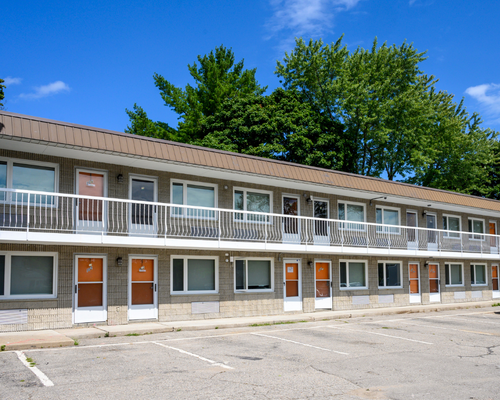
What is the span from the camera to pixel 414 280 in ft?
81.8

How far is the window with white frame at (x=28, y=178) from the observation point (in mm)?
13828

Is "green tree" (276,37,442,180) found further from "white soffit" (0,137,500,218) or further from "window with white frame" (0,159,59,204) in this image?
"window with white frame" (0,159,59,204)

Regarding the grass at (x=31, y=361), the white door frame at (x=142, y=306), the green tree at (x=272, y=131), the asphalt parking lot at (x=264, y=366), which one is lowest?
the asphalt parking lot at (x=264, y=366)

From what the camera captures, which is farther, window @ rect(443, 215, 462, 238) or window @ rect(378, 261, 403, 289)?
window @ rect(443, 215, 462, 238)

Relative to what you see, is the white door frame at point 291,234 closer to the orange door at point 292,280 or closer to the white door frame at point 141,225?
the orange door at point 292,280

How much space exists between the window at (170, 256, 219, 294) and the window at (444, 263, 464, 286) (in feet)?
48.9

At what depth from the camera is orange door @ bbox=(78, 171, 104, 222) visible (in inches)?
579

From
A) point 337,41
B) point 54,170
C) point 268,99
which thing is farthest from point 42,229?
point 337,41

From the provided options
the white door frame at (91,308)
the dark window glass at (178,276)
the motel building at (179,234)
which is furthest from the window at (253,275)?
the white door frame at (91,308)

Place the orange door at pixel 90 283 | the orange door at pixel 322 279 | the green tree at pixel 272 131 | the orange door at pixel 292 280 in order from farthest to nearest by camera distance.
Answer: the green tree at pixel 272 131, the orange door at pixel 322 279, the orange door at pixel 292 280, the orange door at pixel 90 283

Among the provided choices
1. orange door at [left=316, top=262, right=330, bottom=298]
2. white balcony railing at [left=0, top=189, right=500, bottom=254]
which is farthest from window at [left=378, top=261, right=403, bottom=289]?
orange door at [left=316, top=262, right=330, bottom=298]

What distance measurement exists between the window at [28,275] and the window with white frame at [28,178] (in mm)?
1570

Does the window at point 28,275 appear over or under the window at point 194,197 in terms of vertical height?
under

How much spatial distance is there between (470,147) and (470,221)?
16.2 m
